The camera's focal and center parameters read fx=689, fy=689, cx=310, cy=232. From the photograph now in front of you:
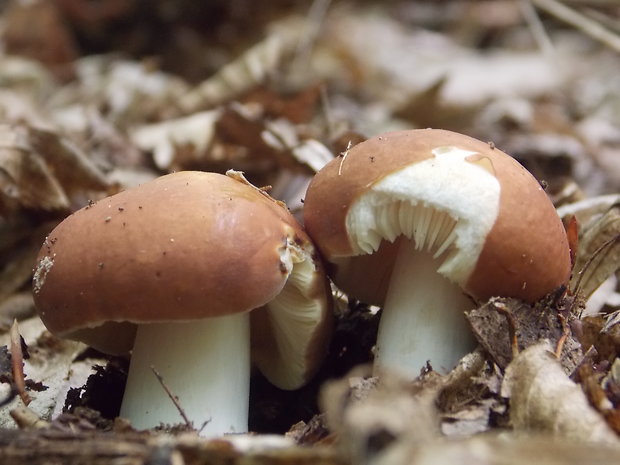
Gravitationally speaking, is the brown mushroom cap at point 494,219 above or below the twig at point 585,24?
above

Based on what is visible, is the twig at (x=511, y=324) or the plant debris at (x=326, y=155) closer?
the plant debris at (x=326, y=155)

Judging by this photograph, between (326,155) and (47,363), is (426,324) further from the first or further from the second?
(326,155)

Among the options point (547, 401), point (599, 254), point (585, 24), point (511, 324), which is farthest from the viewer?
point (585, 24)

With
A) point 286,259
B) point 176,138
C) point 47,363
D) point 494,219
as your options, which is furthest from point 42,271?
point 176,138

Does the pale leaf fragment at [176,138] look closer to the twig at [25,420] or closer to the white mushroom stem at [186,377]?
the white mushroom stem at [186,377]

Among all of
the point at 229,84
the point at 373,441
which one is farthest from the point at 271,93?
the point at 373,441

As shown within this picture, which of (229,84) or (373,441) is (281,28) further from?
(373,441)

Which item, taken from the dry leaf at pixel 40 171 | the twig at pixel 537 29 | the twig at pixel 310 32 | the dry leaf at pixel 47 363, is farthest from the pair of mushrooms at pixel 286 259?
the twig at pixel 310 32

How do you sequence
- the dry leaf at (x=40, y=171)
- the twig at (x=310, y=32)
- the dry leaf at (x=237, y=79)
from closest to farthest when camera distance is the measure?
the dry leaf at (x=40, y=171), the dry leaf at (x=237, y=79), the twig at (x=310, y=32)
